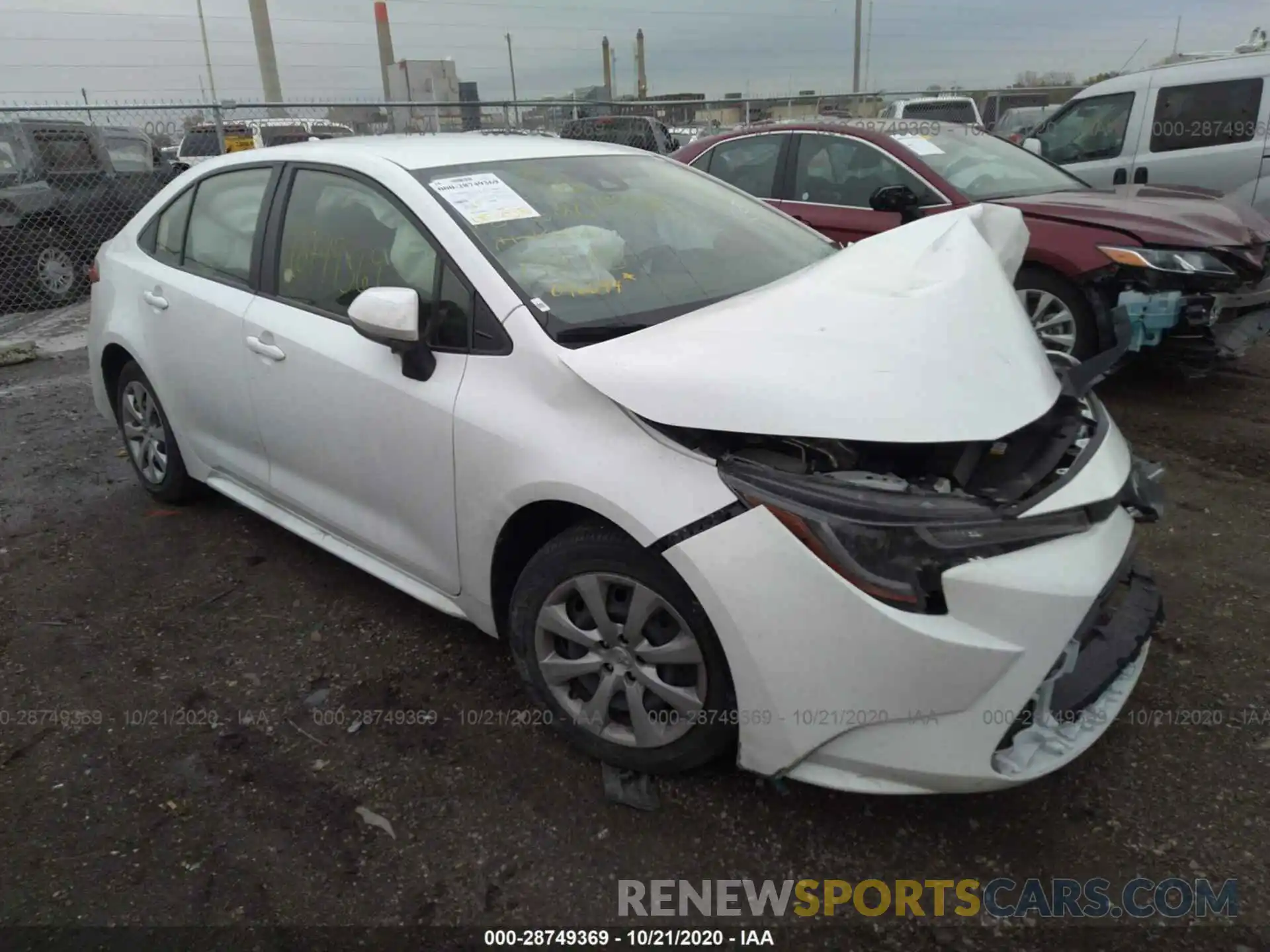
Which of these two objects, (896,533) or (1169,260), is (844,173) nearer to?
(1169,260)

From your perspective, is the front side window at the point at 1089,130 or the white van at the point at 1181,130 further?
the front side window at the point at 1089,130

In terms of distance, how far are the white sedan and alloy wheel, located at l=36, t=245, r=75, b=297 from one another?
7241 millimetres

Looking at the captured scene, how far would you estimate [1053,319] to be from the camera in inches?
199

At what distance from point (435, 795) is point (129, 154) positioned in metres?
9.85

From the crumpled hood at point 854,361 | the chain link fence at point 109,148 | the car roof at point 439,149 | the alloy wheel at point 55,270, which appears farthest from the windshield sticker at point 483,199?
the alloy wheel at point 55,270

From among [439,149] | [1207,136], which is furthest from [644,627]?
[1207,136]

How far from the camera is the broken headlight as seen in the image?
1.90m

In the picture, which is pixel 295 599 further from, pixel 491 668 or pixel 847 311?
pixel 847 311

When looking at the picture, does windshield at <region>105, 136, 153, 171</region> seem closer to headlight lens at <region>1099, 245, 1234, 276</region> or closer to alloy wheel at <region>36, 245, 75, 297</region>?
alloy wheel at <region>36, 245, 75, 297</region>

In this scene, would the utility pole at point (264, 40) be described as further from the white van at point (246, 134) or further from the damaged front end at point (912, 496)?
the damaged front end at point (912, 496)

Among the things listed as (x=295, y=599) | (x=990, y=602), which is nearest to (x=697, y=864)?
(x=990, y=602)

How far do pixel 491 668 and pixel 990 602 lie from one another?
5.56 ft

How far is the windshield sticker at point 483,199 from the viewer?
2.67 m

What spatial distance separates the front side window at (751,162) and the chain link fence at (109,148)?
137 centimetres
